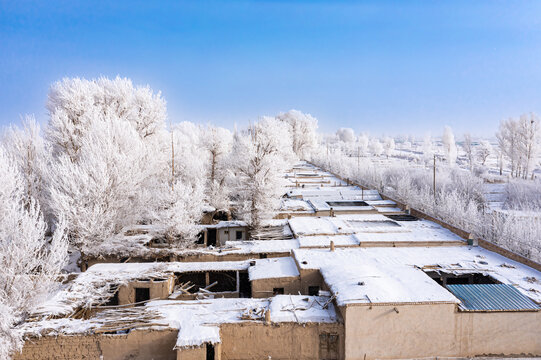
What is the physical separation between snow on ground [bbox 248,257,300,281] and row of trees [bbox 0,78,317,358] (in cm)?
530

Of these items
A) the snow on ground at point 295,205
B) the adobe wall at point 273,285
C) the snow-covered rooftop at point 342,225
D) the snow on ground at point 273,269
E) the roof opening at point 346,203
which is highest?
the snow on ground at point 295,205

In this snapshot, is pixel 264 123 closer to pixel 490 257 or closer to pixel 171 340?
pixel 490 257

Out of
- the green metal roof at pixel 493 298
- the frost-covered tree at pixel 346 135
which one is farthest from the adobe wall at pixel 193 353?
the frost-covered tree at pixel 346 135

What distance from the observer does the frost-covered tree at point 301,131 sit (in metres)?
68.4

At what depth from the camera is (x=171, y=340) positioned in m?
9.88

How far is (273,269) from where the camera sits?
45.7 feet

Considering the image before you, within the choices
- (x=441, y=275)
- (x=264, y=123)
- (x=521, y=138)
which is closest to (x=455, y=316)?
(x=441, y=275)

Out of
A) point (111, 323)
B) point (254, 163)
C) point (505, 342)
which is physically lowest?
point (505, 342)

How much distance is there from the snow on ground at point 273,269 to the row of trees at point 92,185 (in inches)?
209

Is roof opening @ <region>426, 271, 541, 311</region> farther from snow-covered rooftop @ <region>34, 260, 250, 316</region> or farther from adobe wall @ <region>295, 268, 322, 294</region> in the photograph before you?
snow-covered rooftop @ <region>34, 260, 250, 316</region>

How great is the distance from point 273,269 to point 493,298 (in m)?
7.91

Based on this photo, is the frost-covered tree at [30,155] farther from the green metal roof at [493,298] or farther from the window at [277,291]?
the green metal roof at [493,298]

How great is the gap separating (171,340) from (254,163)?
14411mm

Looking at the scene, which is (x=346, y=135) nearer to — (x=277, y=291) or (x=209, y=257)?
(x=209, y=257)
